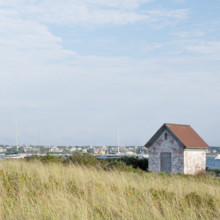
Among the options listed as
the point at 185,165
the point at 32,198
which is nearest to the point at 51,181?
the point at 32,198

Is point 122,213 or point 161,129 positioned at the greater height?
point 161,129

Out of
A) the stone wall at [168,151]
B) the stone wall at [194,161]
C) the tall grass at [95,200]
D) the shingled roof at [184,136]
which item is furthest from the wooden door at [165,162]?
the tall grass at [95,200]

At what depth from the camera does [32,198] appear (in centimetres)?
1049

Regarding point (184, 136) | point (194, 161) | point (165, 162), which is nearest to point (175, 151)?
point (165, 162)

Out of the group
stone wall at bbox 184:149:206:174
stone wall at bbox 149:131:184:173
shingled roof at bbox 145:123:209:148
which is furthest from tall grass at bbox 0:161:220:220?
shingled roof at bbox 145:123:209:148

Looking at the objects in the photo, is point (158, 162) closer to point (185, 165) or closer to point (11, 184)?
point (185, 165)

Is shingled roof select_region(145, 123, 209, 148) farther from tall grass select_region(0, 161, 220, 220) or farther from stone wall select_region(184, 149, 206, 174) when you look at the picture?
tall grass select_region(0, 161, 220, 220)

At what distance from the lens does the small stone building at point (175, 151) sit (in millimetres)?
29406

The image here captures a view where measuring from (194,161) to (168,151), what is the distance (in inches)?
88.2

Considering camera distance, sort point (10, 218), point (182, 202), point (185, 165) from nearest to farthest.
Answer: point (10, 218) < point (182, 202) < point (185, 165)

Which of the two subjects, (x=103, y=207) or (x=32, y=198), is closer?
(x=103, y=207)

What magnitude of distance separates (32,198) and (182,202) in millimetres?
4100

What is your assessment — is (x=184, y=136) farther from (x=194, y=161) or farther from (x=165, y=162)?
(x=165, y=162)

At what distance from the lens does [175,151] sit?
29.7 meters
